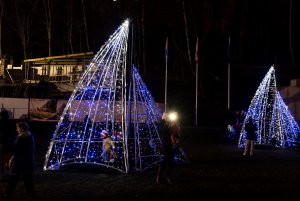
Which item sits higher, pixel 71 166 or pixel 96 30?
pixel 96 30

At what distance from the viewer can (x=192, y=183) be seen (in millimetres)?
15172

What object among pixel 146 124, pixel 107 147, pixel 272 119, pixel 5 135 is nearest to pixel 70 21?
pixel 272 119

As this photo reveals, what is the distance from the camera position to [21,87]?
47094mm

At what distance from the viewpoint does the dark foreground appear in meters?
13.0

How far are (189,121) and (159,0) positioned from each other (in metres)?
14.4

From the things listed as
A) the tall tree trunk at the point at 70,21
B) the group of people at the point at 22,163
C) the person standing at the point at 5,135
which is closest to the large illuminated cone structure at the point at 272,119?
the person standing at the point at 5,135

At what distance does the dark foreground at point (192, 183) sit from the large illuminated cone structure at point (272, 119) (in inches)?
271

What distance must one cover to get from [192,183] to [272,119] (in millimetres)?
14531

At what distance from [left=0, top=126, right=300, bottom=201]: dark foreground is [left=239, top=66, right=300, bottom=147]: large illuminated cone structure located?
689cm

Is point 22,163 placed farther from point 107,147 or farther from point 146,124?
point 146,124

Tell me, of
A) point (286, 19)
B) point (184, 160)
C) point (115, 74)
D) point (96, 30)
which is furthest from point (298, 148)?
point (96, 30)

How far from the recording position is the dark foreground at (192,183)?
511 inches

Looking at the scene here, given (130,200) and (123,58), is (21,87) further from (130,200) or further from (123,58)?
(130,200)

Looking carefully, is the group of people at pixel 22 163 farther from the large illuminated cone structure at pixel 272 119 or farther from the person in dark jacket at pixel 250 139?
the large illuminated cone structure at pixel 272 119
